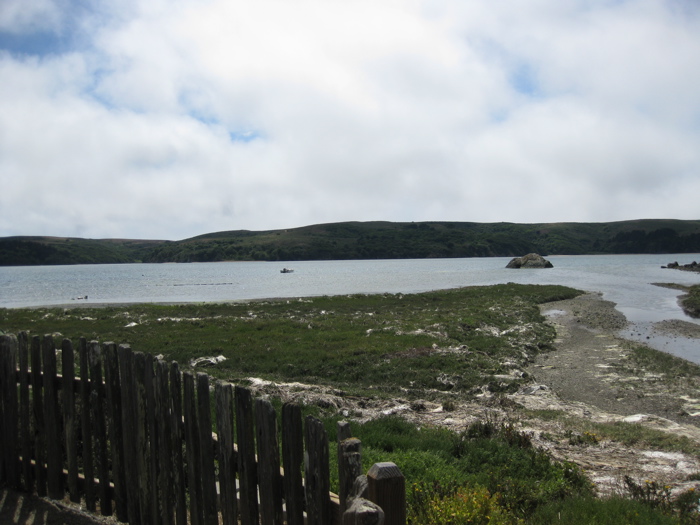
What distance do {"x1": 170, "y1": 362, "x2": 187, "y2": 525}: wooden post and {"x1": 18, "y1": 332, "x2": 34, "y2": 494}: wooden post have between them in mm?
2387

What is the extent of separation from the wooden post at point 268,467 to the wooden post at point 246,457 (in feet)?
0.29

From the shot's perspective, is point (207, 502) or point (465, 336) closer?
point (207, 502)

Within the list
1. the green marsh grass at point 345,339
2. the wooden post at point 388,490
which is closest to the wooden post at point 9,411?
the wooden post at point 388,490

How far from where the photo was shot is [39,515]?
5.36 m

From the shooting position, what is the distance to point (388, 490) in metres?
3.05

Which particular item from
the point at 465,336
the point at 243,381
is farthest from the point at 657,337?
the point at 243,381

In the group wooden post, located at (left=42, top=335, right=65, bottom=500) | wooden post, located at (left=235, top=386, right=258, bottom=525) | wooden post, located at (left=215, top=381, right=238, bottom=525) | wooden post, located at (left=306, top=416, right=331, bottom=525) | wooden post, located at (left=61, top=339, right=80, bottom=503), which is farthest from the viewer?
wooden post, located at (left=42, top=335, right=65, bottom=500)

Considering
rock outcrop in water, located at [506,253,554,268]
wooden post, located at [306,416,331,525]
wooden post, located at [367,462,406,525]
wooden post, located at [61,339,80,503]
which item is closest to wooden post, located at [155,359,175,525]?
wooden post, located at [61,339,80,503]

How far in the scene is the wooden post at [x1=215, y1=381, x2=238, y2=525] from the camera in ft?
12.7

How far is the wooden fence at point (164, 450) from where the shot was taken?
3371mm

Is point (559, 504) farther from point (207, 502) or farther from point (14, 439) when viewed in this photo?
point (14, 439)

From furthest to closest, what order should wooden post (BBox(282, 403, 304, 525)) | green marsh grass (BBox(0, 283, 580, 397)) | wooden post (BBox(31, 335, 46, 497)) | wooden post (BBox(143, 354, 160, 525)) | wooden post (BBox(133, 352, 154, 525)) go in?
green marsh grass (BBox(0, 283, 580, 397)), wooden post (BBox(31, 335, 46, 497)), wooden post (BBox(133, 352, 154, 525)), wooden post (BBox(143, 354, 160, 525)), wooden post (BBox(282, 403, 304, 525))

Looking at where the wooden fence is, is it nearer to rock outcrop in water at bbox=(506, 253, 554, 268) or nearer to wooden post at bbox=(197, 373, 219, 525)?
wooden post at bbox=(197, 373, 219, 525)

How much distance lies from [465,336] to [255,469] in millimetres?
20284
